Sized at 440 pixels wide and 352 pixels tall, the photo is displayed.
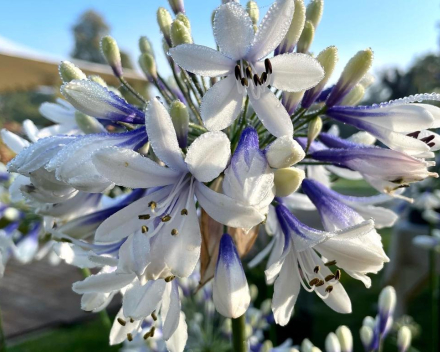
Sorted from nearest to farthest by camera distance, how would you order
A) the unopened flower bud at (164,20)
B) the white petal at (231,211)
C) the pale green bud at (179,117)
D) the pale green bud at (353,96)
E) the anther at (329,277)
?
the white petal at (231,211) → the pale green bud at (179,117) → the anther at (329,277) → the pale green bud at (353,96) → the unopened flower bud at (164,20)

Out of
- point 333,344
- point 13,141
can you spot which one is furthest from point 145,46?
point 333,344

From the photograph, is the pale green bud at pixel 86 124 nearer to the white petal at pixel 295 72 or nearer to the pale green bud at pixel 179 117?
the pale green bud at pixel 179 117

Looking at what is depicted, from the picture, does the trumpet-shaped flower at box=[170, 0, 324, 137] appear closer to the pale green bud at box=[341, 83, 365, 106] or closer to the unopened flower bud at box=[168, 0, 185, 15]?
the pale green bud at box=[341, 83, 365, 106]

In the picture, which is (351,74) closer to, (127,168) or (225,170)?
(225,170)

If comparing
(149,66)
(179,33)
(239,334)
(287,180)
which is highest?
(179,33)

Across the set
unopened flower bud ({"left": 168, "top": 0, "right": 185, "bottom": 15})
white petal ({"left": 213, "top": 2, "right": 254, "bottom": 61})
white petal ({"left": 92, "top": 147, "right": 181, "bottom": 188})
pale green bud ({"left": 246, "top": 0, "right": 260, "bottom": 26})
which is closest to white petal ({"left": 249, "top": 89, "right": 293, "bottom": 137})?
white petal ({"left": 213, "top": 2, "right": 254, "bottom": 61})

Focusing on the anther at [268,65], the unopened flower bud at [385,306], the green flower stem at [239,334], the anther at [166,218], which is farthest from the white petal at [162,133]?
the unopened flower bud at [385,306]
